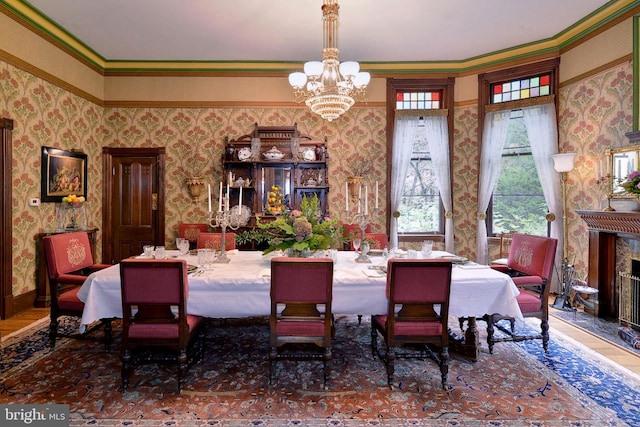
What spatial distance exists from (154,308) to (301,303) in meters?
1.02

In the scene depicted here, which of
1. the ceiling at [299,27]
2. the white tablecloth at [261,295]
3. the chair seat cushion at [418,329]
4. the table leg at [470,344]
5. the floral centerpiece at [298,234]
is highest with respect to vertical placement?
the ceiling at [299,27]

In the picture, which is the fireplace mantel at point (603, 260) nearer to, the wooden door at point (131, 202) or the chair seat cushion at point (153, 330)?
the chair seat cushion at point (153, 330)

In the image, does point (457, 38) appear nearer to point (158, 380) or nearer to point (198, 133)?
point (198, 133)

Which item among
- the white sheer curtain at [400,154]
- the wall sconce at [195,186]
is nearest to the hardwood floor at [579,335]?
the wall sconce at [195,186]

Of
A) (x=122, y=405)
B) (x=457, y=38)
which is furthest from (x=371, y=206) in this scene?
(x=122, y=405)

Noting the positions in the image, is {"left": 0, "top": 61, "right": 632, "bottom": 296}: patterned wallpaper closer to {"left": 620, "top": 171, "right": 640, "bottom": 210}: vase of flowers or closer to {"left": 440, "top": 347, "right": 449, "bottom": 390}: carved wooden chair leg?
Result: {"left": 620, "top": 171, "right": 640, "bottom": 210}: vase of flowers

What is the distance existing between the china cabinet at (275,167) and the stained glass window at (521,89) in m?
2.92

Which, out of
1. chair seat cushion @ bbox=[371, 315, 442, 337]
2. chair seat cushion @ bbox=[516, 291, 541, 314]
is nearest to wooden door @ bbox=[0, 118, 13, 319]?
chair seat cushion @ bbox=[371, 315, 442, 337]

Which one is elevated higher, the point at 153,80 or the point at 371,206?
the point at 153,80

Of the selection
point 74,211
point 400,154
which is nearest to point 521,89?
point 400,154

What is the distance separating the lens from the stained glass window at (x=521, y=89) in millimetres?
5480

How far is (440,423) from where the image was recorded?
89.4 inches

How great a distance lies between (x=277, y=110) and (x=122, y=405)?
4.83 m

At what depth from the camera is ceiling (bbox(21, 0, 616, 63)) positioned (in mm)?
4305
